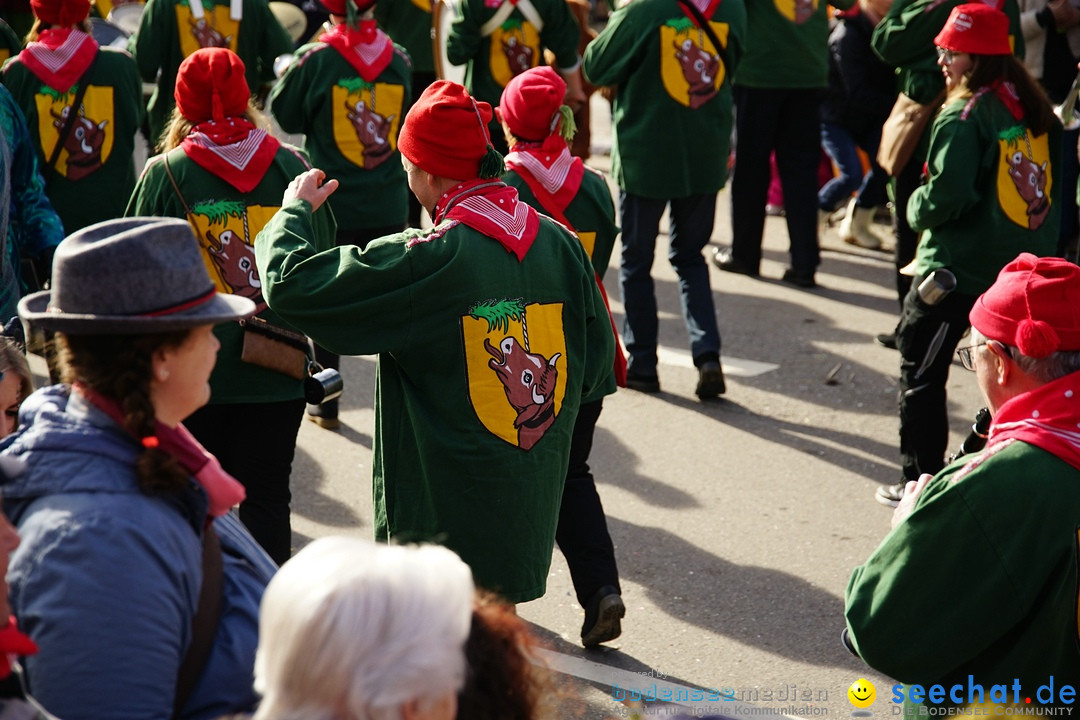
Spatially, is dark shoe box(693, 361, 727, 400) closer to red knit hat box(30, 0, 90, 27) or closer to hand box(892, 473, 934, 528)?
red knit hat box(30, 0, 90, 27)

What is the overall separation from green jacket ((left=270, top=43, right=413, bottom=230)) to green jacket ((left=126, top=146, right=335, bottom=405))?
6.79 ft

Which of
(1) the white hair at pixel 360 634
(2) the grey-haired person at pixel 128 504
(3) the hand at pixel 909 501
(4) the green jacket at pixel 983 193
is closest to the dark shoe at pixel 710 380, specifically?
(4) the green jacket at pixel 983 193

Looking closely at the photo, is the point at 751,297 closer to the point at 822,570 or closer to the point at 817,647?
the point at 822,570

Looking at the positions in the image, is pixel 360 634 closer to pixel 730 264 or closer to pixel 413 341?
pixel 413 341

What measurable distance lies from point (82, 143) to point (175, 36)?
136 cm

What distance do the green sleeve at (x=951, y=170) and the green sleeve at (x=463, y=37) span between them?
3.29 m

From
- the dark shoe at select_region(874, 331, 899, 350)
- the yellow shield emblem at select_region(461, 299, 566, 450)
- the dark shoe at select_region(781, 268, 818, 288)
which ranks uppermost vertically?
the yellow shield emblem at select_region(461, 299, 566, 450)

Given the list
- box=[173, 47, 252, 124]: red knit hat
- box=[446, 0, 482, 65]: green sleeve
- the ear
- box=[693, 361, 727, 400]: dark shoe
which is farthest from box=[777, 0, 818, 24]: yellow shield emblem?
the ear

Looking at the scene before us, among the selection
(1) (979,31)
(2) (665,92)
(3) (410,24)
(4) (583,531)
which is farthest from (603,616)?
(3) (410,24)

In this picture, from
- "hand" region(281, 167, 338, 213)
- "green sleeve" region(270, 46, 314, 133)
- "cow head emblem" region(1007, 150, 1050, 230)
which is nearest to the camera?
"hand" region(281, 167, 338, 213)

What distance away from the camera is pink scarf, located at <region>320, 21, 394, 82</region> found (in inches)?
246

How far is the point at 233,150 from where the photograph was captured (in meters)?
4.29

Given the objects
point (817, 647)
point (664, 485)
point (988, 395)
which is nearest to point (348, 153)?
point (664, 485)

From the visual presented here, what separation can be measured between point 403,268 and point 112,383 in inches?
49.5
